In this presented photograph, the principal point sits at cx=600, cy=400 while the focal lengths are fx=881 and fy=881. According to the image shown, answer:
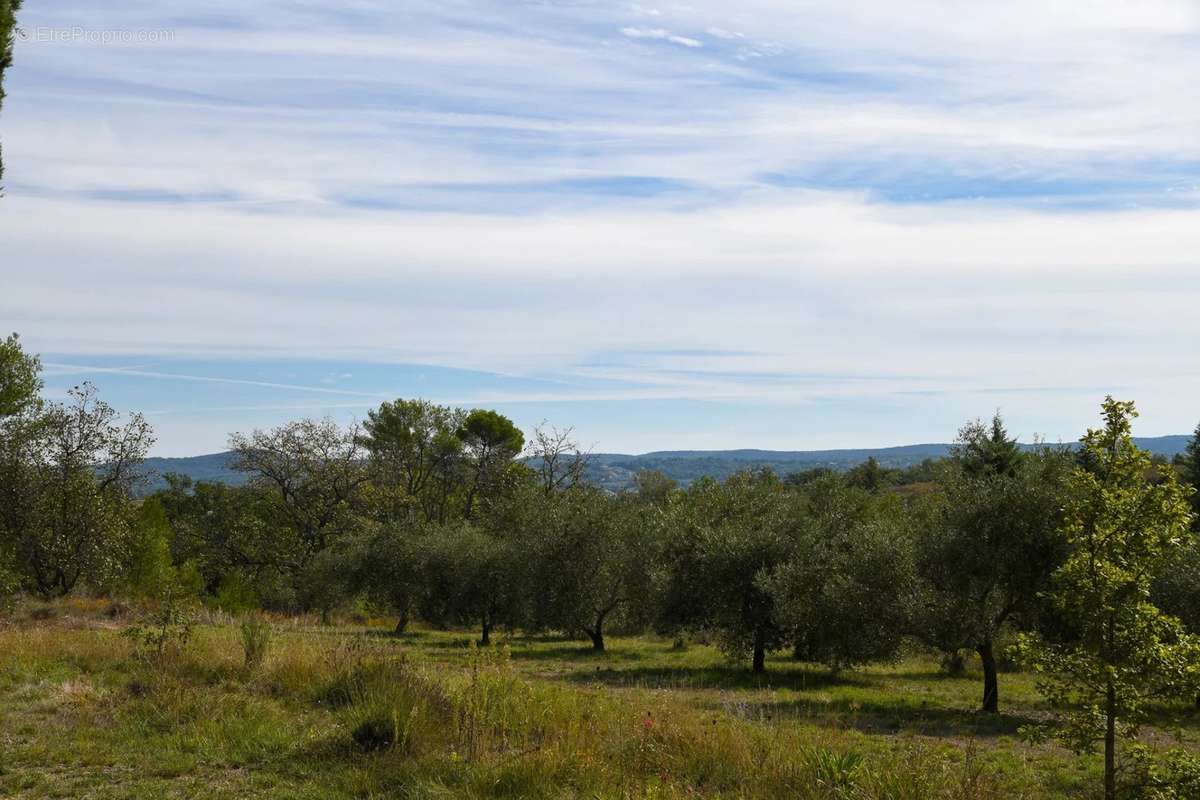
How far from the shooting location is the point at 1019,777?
12312 mm

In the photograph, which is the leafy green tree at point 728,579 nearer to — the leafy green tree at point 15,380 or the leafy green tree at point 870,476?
the leafy green tree at point 15,380

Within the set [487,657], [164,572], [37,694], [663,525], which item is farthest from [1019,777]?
[164,572]

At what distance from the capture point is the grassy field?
304 inches

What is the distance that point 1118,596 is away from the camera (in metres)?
7.04

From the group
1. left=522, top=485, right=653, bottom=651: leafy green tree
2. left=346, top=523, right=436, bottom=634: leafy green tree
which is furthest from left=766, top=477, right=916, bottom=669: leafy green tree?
left=346, top=523, right=436, bottom=634: leafy green tree

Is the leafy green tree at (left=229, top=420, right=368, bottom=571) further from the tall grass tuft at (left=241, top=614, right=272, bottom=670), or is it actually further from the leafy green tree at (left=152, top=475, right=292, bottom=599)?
the tall grass tuft at (left=241, top=614, right=272, bottom=670)

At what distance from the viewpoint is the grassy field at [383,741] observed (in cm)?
773

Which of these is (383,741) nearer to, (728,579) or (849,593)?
(849,593)

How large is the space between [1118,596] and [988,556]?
13.4 m

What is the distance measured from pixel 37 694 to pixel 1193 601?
22931mm

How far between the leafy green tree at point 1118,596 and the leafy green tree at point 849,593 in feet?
46.2

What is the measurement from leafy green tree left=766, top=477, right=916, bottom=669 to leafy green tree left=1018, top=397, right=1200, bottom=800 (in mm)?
14092

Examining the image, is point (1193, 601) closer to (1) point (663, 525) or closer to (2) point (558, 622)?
(1) point (663, 525)

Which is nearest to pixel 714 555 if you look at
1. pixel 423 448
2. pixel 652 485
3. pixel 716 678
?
pixel 716 678
